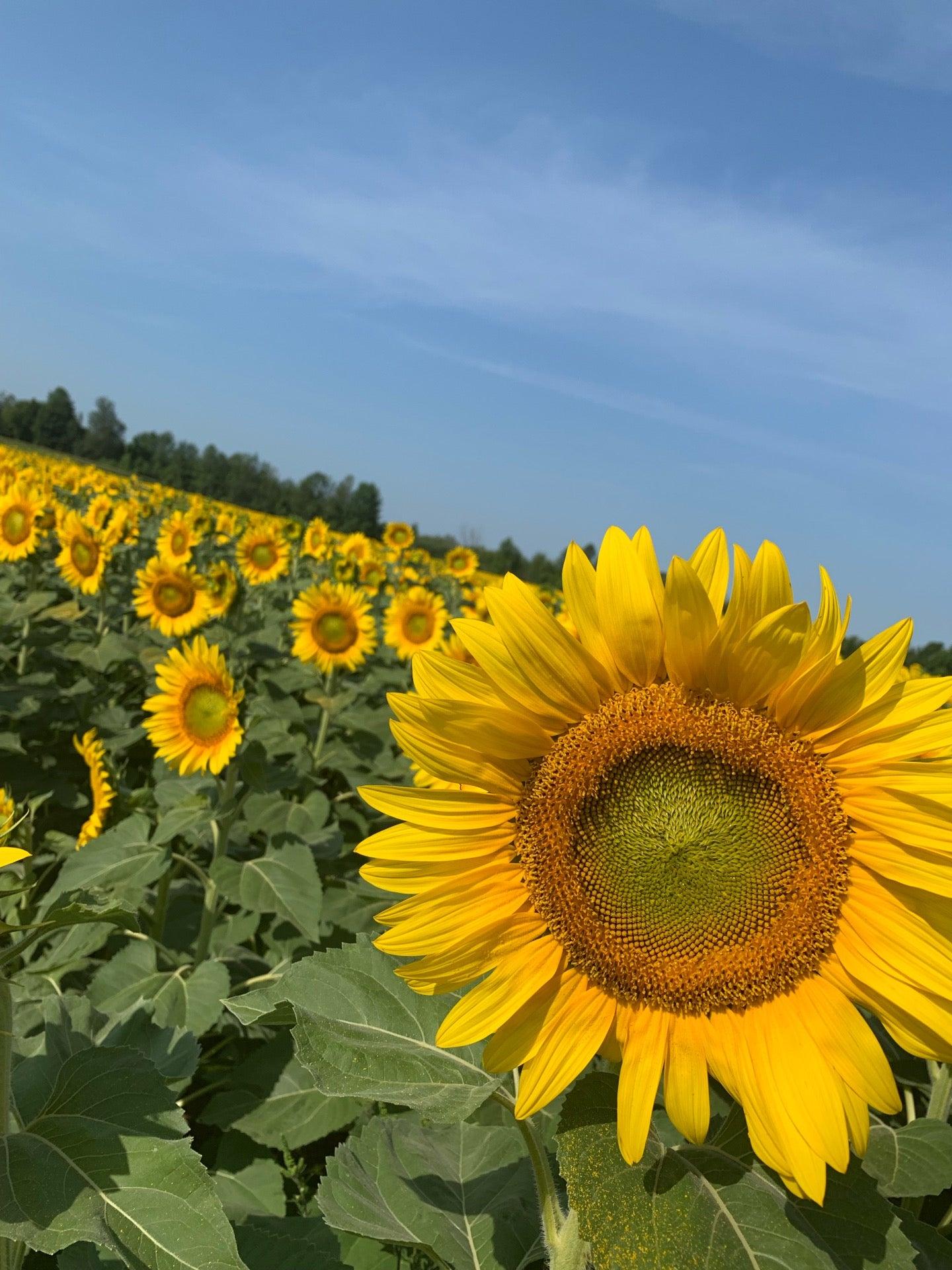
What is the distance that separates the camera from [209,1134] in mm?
3697

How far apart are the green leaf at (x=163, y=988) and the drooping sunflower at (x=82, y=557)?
4.80m

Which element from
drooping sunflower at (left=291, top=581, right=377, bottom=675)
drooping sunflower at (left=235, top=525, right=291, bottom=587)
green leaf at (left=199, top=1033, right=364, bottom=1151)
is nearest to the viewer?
green leaf at (left=199, top=1033, right=364, bottom=1151)

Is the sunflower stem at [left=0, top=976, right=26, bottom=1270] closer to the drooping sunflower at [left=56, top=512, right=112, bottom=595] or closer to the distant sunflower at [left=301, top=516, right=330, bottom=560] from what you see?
the drooping sunflower at [left=56, top=512, right=112, bottom=595]

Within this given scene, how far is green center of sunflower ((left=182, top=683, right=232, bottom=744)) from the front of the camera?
4.46 metres

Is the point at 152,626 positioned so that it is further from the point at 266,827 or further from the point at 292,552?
the point at 292,552

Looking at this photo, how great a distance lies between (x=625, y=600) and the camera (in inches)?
52.1

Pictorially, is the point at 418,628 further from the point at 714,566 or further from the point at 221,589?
the point at 714,566

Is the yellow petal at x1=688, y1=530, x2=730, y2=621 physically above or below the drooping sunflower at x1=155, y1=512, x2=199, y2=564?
above

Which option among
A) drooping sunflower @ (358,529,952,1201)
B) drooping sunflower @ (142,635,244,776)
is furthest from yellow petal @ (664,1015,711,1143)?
drooping sunflower @ (142,635,244,776)

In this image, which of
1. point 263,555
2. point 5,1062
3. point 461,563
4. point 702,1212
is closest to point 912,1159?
point 702,1212

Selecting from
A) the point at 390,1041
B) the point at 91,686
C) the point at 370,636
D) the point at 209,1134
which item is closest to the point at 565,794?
the point at 390,1041

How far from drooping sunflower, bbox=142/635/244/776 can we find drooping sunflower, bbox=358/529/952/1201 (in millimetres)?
3106

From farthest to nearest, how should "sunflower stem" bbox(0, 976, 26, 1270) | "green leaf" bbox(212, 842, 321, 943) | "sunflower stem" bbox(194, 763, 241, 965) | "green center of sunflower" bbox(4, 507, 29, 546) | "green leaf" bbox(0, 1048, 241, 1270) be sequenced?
"green center of sunflower" bbox(4, 507, 29, 546) < "sunflower stem" bbox(194, 763, 241, 965) < "green leaf" bbox(212, 842, 321, 943) < "sunflower stem" bbox(0, 976, 26, 1270) < "green leaf" bbox(0, 1048, 241, 1270)

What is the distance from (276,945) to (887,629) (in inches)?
138
